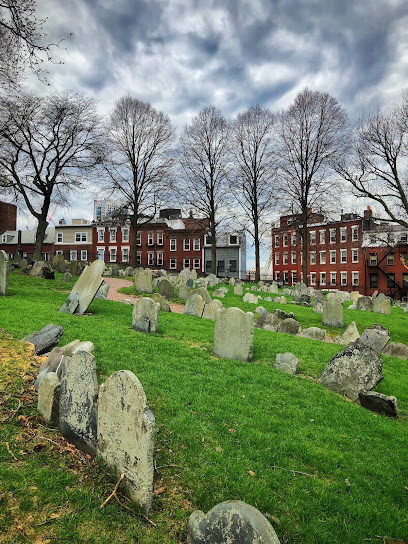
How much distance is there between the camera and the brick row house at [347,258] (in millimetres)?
40562

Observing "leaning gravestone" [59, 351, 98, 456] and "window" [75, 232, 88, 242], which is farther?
"window" [75, 232, 88, 242]

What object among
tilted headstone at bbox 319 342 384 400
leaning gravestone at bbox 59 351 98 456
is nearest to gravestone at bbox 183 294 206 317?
tilted headstone at bbox 319 342 384 400

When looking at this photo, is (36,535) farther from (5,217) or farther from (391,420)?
(5,217)

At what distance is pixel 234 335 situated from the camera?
22.9 feet

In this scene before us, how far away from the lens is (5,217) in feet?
175

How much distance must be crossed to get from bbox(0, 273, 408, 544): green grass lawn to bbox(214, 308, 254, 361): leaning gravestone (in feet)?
2.82

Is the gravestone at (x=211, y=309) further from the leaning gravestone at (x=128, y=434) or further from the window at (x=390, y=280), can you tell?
the window at (x=390, y=280)

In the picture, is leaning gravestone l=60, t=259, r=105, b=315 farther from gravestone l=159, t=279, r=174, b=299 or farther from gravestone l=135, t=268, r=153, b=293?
gravestone l=135, t=268, r=153, b=293

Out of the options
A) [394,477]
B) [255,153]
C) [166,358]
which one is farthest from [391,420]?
[255,153]

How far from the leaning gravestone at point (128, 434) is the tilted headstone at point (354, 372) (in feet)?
13.8

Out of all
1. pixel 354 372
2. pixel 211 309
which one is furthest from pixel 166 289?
pixel 354 372

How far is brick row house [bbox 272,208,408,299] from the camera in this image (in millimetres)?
40562

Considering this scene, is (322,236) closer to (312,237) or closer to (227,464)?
(312,237)

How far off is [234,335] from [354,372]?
236 cm
